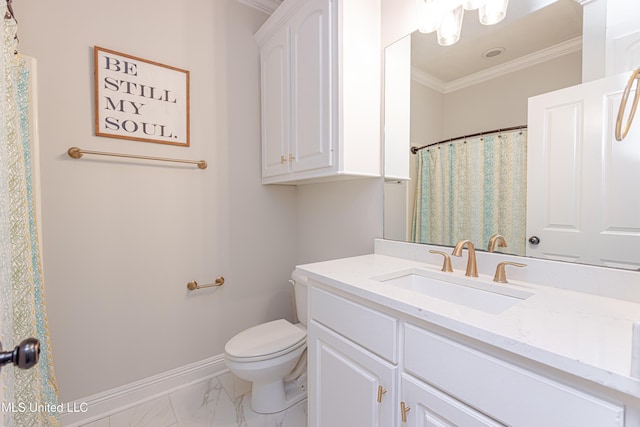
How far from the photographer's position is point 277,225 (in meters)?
2.15

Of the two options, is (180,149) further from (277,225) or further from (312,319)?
(312,319)

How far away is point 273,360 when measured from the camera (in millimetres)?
1447

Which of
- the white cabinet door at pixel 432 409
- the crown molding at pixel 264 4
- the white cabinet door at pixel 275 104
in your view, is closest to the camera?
the white cabinet door at pixel 432 409

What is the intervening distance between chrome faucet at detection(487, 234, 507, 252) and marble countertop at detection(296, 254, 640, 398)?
0.13m

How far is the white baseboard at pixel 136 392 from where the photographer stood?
1465 mm

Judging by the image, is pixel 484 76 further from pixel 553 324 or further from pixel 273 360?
pixel 273 360

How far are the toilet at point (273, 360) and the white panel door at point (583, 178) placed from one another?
1215 millimetres

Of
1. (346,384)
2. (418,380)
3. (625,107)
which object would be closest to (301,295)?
(346,384)

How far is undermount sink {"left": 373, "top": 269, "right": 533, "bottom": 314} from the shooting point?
95 centimetres

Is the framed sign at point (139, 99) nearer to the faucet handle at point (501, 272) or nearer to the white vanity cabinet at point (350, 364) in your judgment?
the white vanity cabinet at point (350, 364)

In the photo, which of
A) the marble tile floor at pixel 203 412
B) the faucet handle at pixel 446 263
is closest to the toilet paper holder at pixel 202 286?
the marble tile floor at pixel 203 412

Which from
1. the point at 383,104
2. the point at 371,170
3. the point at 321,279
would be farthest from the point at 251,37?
the point at 321,279

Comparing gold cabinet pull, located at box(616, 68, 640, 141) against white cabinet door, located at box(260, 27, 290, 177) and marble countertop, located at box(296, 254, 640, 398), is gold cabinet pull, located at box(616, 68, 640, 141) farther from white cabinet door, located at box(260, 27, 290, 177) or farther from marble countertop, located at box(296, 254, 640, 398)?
white cabinet door, located at box(260, 27, 290, 177)

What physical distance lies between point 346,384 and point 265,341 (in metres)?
0.67
